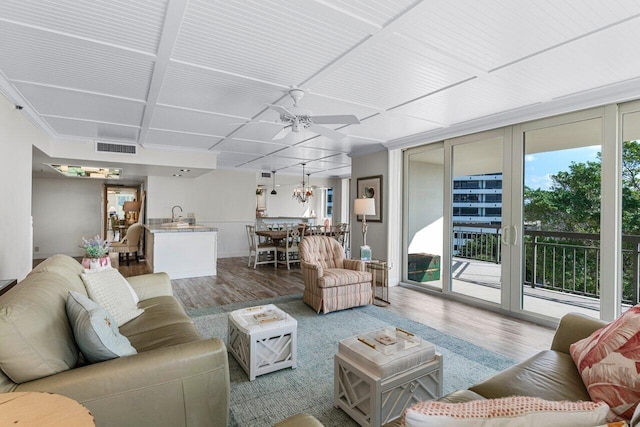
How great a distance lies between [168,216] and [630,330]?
8.43 metres

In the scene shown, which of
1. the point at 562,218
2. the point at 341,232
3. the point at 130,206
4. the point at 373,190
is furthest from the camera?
the point at 130,206

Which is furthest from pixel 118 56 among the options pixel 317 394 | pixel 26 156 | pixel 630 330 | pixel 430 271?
pixel 430 271

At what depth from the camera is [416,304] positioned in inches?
175

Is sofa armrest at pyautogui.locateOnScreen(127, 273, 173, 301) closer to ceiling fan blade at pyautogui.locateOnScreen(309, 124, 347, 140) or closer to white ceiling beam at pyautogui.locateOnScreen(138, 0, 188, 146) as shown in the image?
white ceiling beam at pyautogui.locateOnScreen(138, 0, 188, 146)

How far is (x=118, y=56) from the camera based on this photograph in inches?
96.8

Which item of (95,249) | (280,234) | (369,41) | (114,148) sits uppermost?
(369,41)

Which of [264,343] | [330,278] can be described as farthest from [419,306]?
[264,343]

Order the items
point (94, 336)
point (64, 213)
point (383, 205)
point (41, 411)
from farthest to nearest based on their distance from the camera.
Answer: point (64, 213)
point (383, 205)
point (94, 336)
point (41, 411)

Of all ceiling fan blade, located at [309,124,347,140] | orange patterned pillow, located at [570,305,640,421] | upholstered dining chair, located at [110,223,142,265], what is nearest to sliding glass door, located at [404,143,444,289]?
ceiling fan blade, located at [309,124,347,140]

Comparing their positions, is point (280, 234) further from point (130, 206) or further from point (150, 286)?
point (130, 206)

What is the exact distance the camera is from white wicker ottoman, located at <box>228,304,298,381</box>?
237 cm

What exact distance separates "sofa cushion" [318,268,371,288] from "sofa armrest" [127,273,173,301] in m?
1.71

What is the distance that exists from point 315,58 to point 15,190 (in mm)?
3538

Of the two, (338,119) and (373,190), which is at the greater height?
(338,119)
